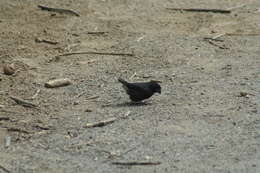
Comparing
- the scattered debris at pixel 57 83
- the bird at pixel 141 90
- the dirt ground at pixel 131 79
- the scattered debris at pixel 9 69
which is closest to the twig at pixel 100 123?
the dirt ground at pixel 131 79

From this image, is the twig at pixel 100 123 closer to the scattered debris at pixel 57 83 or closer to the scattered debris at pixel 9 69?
the scattered debris at pixel 57 83

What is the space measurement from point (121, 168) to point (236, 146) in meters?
1.31

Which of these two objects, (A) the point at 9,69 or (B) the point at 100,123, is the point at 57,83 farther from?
(B) the point at 100,123

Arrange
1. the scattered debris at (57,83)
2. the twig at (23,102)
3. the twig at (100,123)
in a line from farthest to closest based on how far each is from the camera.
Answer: the scattered debris at (57,83), the twig at (23,102), the twig at (100,123)

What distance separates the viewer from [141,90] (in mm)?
10219

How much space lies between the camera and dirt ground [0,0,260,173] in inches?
336

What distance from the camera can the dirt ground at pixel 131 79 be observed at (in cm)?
853

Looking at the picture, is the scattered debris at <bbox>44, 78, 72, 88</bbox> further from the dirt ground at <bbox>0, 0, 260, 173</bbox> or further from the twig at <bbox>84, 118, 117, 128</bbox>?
the twig at <bbox>84, 118, 117, 128</bbox>

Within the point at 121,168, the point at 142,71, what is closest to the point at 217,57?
the point at 142,71

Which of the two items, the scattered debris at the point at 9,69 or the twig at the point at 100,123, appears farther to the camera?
the scattered debris at the point at 9,69

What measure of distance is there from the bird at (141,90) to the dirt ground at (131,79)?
117 millimetres

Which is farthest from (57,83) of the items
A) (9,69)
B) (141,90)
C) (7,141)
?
(7,141)

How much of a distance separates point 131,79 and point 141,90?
51.5 inches

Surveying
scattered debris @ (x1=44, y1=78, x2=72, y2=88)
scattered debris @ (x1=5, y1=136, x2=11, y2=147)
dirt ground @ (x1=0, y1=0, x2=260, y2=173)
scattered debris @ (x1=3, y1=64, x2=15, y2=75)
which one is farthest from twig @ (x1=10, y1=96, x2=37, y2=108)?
scattered debris @ (x1=5, y1=136, x2=11, y2=147)
